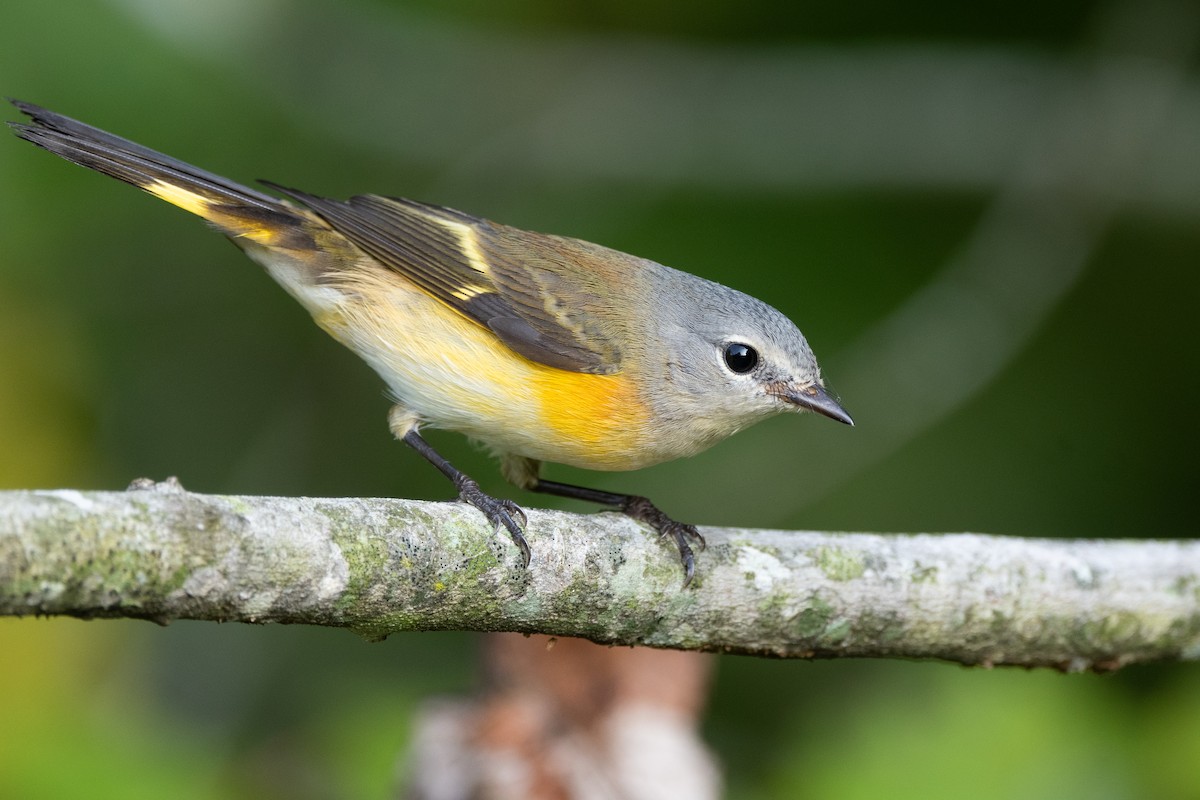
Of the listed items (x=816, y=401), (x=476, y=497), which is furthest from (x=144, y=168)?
(x=816, y=401)

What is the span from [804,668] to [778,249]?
2.18 m

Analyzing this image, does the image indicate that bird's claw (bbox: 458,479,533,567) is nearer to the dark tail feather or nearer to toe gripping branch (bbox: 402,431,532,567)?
toe gripping branch (bbox: 402,431,532,567)

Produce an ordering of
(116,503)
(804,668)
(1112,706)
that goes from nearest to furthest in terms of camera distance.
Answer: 1. (116,503)
2. (1112,706)
3. (804,668)

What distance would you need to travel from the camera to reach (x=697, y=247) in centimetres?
623

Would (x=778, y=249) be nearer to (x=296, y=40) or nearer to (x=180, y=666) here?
(x=296, y=40)

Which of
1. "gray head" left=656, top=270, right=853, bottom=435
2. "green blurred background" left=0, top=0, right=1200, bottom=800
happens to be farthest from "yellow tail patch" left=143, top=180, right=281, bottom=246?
"green blurred background" left=0, top=0, right=1200, bottom=800

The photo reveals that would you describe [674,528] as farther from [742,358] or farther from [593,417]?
[742,358]

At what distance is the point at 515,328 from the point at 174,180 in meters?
1.22

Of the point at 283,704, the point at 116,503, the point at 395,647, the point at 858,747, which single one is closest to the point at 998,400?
the point at 858,747

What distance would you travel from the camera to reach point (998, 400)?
20.3ft

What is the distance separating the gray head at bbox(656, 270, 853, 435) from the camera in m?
3.79

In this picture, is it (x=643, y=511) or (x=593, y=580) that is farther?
(x=643, y=511)

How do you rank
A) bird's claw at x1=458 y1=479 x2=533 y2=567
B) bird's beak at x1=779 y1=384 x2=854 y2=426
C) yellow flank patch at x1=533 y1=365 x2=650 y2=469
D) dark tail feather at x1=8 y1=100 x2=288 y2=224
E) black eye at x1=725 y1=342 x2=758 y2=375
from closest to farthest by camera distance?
1. bird's claw at x1=458 y1=479 x2=533 y2=567
2. dark tail feather at x1=8 y1=100 x2=288 y2=224
3. yellow flank patch at x1=533 y1=365 x2=650 y2=469
4. bird's beak at x1=779 y1=384 x2=854 y2=426
5. black eye at x1=725 y1=342 x2=758 y2=375

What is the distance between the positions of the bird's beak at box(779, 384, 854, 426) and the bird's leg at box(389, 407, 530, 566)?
3.54ft
